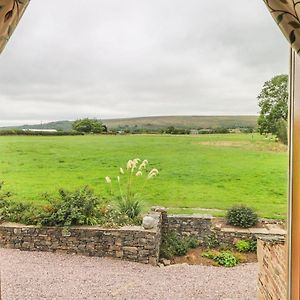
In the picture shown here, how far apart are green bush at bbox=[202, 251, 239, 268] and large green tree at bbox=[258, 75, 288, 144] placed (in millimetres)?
740

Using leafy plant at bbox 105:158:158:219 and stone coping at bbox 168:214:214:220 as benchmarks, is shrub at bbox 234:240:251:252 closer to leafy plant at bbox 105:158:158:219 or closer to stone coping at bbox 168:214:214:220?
stone coping at bbox 168:214:214:220

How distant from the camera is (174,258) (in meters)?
2.42

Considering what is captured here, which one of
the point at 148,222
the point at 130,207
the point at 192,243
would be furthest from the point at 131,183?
the point at 192,243

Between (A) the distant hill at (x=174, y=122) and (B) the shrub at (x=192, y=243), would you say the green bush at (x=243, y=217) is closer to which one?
(B) the shrub at (x=192, y=243)

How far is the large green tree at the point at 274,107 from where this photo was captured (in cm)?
215

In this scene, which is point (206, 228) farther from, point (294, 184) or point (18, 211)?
point (18, 211)

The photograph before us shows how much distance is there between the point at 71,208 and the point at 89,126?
0.56 m

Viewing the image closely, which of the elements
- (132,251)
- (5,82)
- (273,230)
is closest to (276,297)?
(273,230)

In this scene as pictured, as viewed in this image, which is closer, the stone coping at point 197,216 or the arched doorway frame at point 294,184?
the arched doorway frame at point 294,184

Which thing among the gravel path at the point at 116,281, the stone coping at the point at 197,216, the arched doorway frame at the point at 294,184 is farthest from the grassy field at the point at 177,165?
the arched doorway frame at the point at 294,184

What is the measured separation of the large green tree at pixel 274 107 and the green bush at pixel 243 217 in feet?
1.51

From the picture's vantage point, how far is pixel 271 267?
1.94 m

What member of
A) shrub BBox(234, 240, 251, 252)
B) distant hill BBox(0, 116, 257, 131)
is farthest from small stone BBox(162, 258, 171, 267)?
distant hill BBox(0, 116, 257, 131)

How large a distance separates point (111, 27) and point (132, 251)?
143 cm
